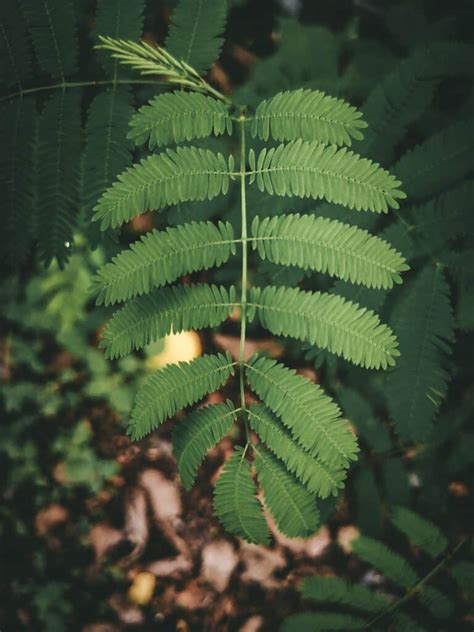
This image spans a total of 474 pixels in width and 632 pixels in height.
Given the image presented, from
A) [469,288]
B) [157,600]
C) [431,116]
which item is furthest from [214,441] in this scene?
[157,600]

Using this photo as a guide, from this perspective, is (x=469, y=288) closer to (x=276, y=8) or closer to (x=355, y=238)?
(x=355, y=238)

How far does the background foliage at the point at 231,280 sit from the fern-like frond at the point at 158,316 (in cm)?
38

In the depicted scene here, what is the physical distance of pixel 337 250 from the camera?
139 centimetres

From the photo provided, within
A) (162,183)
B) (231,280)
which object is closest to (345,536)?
(231,280)

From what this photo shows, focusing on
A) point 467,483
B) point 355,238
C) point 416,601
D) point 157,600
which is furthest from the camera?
point 157,600

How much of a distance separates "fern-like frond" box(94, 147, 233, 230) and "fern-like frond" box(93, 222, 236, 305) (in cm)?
8

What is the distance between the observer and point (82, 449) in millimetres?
2869

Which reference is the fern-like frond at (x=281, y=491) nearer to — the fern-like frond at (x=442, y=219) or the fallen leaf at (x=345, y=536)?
the fern-like frond at (x=442, y=219)

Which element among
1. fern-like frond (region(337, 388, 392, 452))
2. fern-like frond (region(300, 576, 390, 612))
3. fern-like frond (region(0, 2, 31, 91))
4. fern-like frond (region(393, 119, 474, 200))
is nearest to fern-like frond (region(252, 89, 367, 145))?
fern-like frond (region(393, 119, 474, 200))

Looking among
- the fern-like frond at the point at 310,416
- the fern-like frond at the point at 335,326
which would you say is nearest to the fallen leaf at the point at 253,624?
the fern-like frond at the point at 310,416

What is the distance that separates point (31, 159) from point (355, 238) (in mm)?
1037

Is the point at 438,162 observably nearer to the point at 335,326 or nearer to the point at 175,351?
the point at 335,326

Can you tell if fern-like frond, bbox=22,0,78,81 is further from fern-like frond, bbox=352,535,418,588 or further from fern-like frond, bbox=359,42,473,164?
fern-like frond, bbox=352,535,418,588

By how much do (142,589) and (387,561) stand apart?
1356 millimetres
